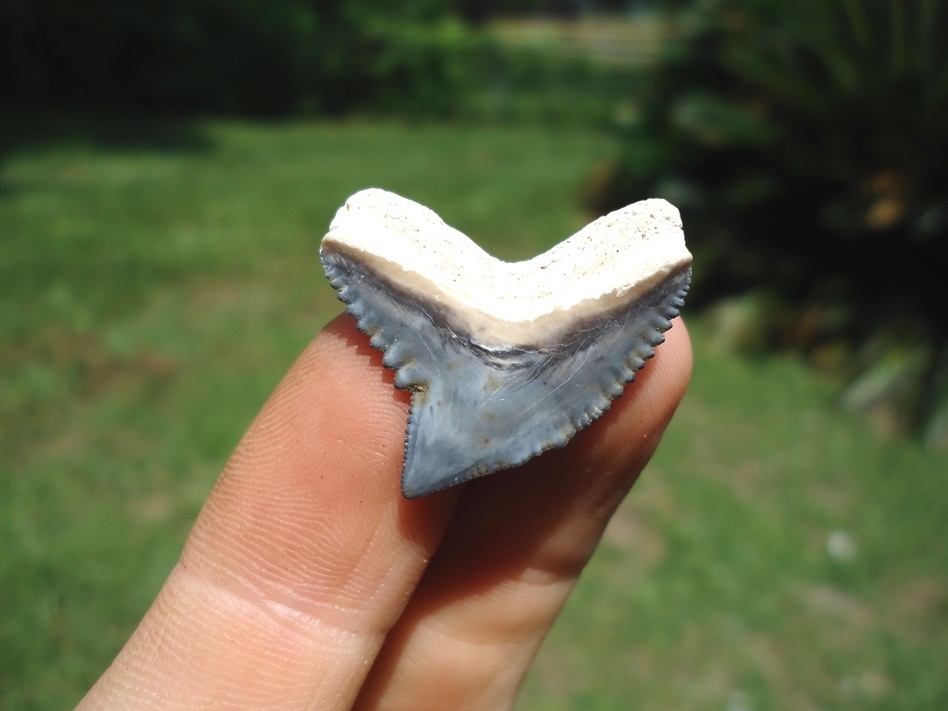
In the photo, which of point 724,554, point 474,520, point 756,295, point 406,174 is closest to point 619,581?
point 724,554

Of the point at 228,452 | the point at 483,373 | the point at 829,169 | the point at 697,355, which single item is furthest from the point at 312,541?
the point at 829,169

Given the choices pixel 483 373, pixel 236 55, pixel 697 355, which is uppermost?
pixel 483 373

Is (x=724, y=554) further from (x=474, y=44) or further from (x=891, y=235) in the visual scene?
(x=474, y=44)

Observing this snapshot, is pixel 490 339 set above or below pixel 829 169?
above

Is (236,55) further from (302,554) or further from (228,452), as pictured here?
(302,554)

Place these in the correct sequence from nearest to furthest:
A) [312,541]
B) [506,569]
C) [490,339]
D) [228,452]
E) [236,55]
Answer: [490,339]
[312,541]
[506,569]
[228,452]
[236,55]

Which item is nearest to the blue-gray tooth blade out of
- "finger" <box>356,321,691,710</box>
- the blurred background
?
"finger" <box>356,321,691,710</box>

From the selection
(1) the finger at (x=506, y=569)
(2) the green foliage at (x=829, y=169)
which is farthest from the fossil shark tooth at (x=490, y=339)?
(2) the green foliage at (x=829, y=169)

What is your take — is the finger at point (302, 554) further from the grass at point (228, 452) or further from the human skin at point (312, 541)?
the grass at point (228, 452)
